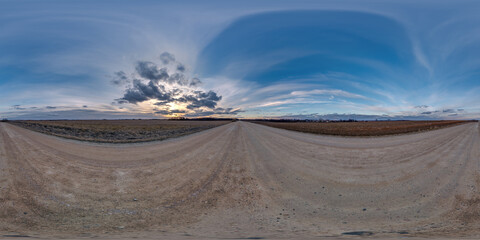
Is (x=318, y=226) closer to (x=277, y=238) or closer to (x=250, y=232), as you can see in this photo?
(x=277, y=238)

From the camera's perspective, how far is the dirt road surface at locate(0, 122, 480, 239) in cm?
473

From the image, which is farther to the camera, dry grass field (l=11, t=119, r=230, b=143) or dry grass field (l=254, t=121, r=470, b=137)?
dry grass field (l=254, t=121, r=470, b=137)

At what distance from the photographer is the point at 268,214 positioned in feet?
18.1

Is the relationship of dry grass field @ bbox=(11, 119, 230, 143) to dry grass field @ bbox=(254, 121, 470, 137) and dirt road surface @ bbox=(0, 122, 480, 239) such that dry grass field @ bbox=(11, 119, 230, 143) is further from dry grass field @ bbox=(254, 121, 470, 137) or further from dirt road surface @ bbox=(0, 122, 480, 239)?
dry grass field @ bbox=(254, 121, 470, 137)

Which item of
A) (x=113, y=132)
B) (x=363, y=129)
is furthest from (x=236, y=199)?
(x=363, y=129)

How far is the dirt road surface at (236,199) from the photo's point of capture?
473cm

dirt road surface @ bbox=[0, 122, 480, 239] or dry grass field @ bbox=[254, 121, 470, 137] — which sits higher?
dry grass field @ bbox=[254, 121, 470, 137]

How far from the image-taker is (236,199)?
6.36 meters

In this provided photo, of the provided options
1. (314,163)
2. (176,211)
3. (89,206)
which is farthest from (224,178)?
(314,163)

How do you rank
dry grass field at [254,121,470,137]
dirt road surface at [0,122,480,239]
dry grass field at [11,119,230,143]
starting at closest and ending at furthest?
dirt road surface at [0,122,480,239] < dry grass field at [11,119,230,143] < dry grass field at [254,121,470,137]

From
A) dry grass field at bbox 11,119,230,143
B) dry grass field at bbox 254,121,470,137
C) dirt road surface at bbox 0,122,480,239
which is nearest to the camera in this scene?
dirt road surface at bbox 0,122,480,239

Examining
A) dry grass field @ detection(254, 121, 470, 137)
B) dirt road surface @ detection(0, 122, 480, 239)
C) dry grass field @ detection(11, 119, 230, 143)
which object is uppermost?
dry grass field @ detection(254, 121, 470, 137)

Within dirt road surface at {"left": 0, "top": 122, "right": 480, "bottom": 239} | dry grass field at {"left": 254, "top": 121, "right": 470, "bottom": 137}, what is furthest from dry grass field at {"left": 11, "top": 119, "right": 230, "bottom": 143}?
dry grass field at {"left": 254, "top": 121, "right": 470, "bottom": 137}

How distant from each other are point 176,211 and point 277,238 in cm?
261
